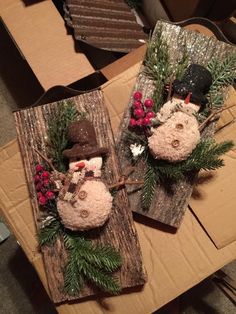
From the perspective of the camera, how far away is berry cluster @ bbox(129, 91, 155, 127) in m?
0.96

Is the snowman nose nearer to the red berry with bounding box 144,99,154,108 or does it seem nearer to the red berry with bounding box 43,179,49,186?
the red berry with bounding box 43,179,49,186

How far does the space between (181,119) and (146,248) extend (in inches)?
14.7

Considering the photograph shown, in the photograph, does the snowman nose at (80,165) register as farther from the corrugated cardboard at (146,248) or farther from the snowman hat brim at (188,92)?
the snowman hat brim at (188,92)

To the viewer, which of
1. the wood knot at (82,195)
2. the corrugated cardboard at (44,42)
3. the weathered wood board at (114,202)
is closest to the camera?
the wood knot at (82,195)

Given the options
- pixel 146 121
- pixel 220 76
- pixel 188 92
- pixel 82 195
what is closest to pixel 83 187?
pixel 82 195

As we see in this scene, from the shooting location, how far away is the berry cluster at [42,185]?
0.95 meters

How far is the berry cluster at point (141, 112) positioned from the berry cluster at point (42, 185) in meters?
0.26

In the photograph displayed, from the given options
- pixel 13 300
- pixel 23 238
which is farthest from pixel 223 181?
pixel 13 300

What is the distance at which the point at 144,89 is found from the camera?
1031 mm

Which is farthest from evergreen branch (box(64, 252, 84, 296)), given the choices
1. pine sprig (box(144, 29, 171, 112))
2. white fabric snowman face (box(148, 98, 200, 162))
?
pine sprig (box(144, 29, 171, 112))

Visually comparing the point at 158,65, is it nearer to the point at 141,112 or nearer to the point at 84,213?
the point at 141,112

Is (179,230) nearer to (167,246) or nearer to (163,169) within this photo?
(167,246)

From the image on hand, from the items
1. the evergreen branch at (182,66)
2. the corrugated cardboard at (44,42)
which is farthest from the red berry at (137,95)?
the corrugated cardboard at (44,42)

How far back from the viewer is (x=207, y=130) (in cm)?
100
